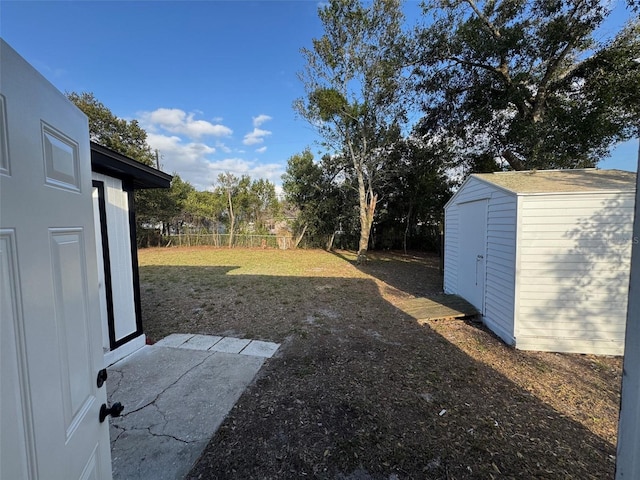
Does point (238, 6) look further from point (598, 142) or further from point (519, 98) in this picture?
point (598, 142)

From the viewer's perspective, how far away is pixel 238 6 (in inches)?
221

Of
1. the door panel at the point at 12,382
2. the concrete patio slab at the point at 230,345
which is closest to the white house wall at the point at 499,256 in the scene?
the concrete patio slab at the point at 230,345

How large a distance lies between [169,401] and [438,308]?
14.9ft

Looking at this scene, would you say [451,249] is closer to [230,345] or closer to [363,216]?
[230,345]

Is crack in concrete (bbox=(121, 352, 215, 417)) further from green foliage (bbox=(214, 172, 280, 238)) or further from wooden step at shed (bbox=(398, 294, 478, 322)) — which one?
Answer: green foliage (bbox=(214, 172, 280, 238))

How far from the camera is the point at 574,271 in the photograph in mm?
3627

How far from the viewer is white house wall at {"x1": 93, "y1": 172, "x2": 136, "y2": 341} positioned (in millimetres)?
3217

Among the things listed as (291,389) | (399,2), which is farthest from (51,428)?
(399,2)

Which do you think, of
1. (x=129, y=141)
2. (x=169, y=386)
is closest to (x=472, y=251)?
(x=169, y=386)

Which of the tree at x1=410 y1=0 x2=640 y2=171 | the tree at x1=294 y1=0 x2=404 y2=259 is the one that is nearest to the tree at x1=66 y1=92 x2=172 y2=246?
the tree at x1=294 y1=0 x2=404 y2=259

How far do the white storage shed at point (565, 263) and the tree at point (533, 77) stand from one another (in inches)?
180

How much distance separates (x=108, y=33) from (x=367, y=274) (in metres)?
8.15

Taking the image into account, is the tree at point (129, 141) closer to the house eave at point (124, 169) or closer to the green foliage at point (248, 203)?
the green foliage at point (248, 203)

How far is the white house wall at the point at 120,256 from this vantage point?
3217 mm
